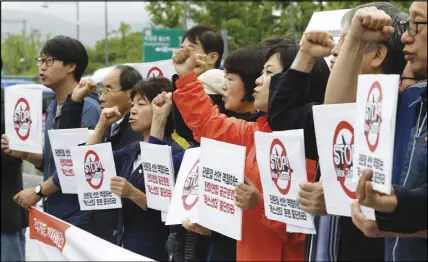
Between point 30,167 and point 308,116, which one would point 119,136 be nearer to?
point 308,116

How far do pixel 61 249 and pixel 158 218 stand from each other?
2.43 ft

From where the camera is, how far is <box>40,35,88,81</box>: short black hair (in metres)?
7.48

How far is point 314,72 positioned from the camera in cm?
455

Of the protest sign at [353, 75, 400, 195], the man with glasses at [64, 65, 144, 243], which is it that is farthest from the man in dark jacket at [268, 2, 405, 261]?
the man with glasses at [64, 65, 144, 243]

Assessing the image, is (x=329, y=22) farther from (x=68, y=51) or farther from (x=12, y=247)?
(x=12, y=247)

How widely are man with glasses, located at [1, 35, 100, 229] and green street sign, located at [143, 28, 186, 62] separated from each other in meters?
16.3

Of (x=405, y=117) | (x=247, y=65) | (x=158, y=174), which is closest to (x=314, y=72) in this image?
(x=247, y=65)

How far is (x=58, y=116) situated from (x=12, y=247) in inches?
63.1

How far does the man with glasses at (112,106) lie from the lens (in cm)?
654

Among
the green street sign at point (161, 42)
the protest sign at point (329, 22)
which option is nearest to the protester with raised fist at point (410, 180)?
the protest sign at point (329, 22)

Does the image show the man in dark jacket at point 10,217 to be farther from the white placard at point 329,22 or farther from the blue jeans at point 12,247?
the white placard at point 329,22

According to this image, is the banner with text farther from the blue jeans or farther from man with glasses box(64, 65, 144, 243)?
the blue jeans

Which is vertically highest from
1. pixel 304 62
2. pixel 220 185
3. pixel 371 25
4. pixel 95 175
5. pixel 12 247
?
pixel 371 25

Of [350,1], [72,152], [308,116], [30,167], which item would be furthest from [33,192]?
[350,1]
